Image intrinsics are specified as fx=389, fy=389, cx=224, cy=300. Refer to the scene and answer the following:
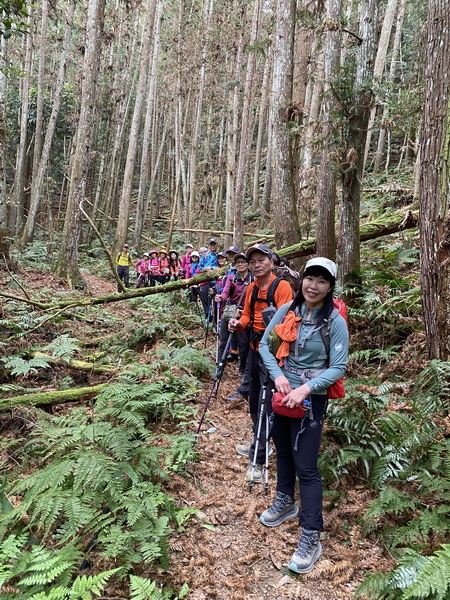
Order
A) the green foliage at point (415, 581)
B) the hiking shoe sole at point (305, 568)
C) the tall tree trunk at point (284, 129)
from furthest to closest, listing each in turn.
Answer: the tall tree trunk at point (284, 129)
the hiking shoe sole at point (305, 568)
the green foliage at point (415, 581)

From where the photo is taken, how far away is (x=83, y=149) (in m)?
12.3

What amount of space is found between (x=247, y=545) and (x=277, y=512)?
364 mm

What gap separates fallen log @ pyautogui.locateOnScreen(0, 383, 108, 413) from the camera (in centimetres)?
488

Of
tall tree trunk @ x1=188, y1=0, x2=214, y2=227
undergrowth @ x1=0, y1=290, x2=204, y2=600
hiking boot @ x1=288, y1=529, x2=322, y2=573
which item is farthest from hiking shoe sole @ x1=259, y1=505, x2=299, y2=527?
tall tree trunk @ x1=188, y1=0, x2=214, y2=227

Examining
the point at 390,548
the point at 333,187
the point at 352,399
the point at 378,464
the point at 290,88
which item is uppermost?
the point at 290,88

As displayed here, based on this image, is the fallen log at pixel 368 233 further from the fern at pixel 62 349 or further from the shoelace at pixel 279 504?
the shoelace at pixel 279 504

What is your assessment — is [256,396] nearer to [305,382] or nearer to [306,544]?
[305,382]

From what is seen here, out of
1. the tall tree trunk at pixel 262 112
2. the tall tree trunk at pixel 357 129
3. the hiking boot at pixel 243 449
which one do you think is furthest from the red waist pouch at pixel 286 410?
the tall tree trunk at pixel 262 112

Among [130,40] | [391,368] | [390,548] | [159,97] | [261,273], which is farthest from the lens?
[159,97]

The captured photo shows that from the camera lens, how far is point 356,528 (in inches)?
127

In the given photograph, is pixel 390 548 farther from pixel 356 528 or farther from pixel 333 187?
pixel 333 187

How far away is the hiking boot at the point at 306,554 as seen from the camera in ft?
9.31

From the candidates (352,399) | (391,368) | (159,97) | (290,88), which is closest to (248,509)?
(352,399)

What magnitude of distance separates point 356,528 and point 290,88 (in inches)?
344
